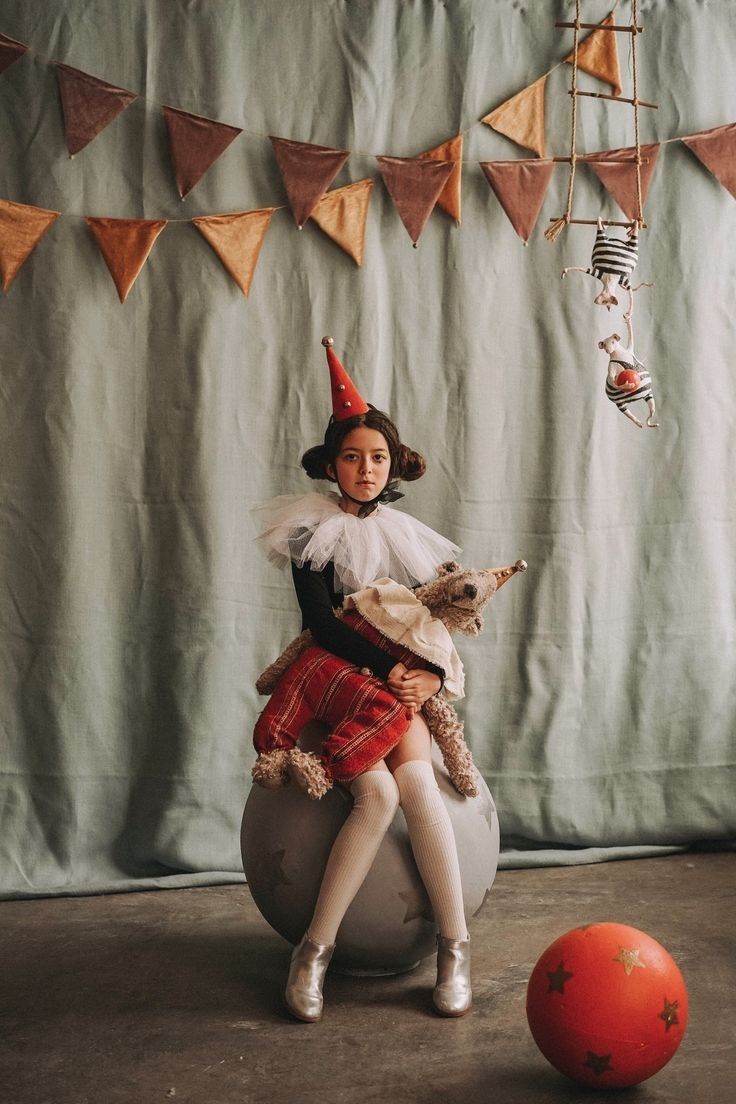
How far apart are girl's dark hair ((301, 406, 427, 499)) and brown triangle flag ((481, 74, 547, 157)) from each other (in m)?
1.13

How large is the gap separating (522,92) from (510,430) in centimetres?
93

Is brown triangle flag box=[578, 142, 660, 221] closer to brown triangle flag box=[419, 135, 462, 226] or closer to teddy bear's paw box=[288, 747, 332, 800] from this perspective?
brown triangle flag box=[419, 135, 462, 226]

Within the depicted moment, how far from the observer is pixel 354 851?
2227mm

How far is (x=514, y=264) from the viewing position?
325 centimetres

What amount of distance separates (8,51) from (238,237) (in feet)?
2.40

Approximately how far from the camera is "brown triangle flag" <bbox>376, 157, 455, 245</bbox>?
310cm

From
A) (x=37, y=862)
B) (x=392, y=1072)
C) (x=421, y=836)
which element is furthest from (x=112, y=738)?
(x=392, y=1072)

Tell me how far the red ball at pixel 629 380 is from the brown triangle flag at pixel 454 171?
883 millimetres

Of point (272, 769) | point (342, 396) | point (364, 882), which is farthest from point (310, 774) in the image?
point (342, 396)

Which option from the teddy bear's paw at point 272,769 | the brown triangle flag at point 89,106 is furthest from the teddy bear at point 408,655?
the brown triangle flag at point 89,106

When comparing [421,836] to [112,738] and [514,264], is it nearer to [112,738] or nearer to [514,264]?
[112,738]

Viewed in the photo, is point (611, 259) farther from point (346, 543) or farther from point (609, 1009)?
point (609, 1009)

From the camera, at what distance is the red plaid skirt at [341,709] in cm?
226

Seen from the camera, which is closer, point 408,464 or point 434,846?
point 434,846
